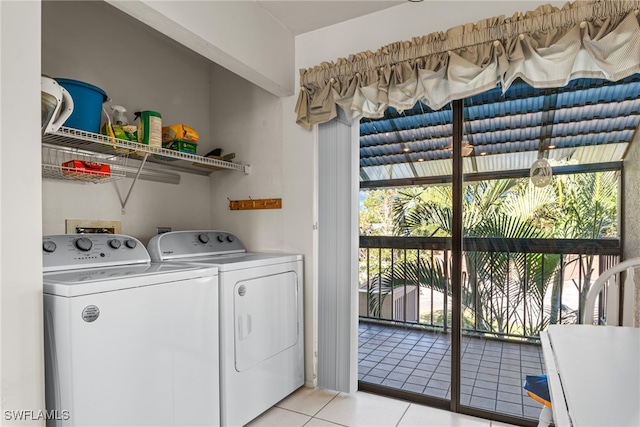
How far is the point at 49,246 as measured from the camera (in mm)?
1685

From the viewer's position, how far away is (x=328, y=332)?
2.51m

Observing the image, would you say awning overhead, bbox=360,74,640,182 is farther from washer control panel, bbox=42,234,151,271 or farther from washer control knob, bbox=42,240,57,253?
washer control knob, bbox=42,240,57,253

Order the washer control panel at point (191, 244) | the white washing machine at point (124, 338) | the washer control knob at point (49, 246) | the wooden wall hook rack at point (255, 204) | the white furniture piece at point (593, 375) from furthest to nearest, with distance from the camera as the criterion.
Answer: the wooden wall hook rack at point (255, 204) < the washer control panel at point (191, 244) < the washer control knob at point (49, 246) < the white washing machine at point (124, 338) < the white furniture piece at point (593, 375)

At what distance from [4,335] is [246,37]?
1.86 meters

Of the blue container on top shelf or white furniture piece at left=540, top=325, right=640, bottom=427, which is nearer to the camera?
white furniture piece at left=540, top=325, right=640, bottom=427

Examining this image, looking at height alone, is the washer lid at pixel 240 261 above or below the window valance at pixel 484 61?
below

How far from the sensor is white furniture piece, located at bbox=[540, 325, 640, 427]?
0.63 meters

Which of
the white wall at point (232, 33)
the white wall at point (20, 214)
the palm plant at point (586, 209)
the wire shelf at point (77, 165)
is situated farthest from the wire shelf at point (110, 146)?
the palm plant at point (586, 209)

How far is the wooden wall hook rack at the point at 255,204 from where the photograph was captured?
8.73 feet

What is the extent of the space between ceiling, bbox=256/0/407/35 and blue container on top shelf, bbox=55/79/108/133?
114 cm

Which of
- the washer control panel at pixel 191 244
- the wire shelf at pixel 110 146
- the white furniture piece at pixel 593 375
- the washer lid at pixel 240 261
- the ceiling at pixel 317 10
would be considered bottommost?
the white furniture piece at pixel 593 375

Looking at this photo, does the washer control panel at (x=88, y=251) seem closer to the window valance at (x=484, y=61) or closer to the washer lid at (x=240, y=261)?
the washer lid at (x=240, y=261)

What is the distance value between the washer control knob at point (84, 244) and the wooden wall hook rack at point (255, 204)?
44.4 inches

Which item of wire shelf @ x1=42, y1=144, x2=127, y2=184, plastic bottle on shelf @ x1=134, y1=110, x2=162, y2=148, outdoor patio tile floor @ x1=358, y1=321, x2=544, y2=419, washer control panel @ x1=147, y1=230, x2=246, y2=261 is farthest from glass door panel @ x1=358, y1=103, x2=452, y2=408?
wire shelf @ x1=42, y1=144, x2=127, y2=184
